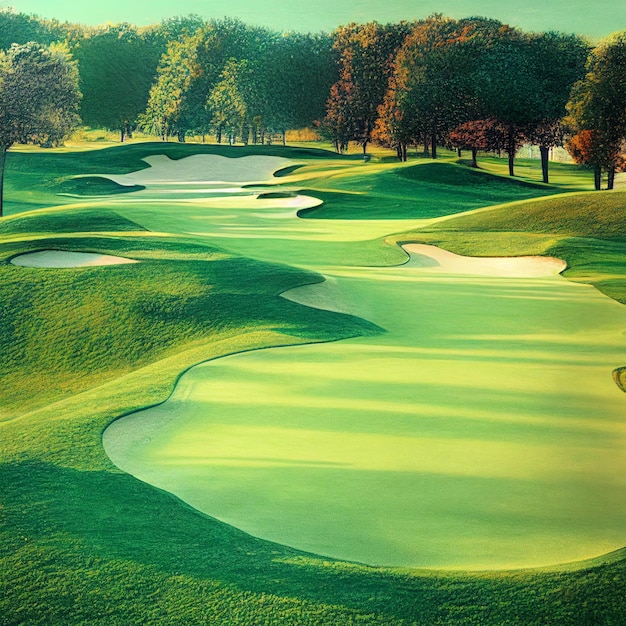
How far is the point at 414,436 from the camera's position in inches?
305

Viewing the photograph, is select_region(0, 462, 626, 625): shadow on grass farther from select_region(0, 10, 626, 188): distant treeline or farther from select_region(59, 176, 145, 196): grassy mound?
select_region(59, 176, 145, 196): grassy mound

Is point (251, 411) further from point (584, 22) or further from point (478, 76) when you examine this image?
point (584, 22)

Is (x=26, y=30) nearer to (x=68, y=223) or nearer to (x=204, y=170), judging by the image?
(x=204, y=170)

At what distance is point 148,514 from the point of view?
20.1 ft

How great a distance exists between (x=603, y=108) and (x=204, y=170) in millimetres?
21894

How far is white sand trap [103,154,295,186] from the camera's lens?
1876 inches

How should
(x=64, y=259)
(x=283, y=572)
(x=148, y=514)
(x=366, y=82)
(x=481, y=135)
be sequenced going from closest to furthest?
(x=283, y=572) < (x=148, y=514) < (x=64, y=259) < (x=481, y=135) < (x=366, y=82)

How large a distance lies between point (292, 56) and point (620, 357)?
5435 cm

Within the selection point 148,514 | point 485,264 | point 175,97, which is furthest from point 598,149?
point 175,97

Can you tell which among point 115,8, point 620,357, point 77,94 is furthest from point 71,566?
point 115,8

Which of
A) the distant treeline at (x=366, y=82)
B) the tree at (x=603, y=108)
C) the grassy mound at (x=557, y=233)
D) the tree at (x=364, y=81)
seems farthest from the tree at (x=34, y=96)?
the tree at (x=364, y=81)

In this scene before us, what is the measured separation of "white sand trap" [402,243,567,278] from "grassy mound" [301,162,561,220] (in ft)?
32.9

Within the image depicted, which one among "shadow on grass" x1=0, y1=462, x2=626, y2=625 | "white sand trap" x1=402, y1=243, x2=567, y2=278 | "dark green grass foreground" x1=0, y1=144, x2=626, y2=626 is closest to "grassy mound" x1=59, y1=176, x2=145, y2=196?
"white sand trap" x1=402, y1=243, x2=567, y2=278

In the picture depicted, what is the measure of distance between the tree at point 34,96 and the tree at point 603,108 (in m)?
20.0
